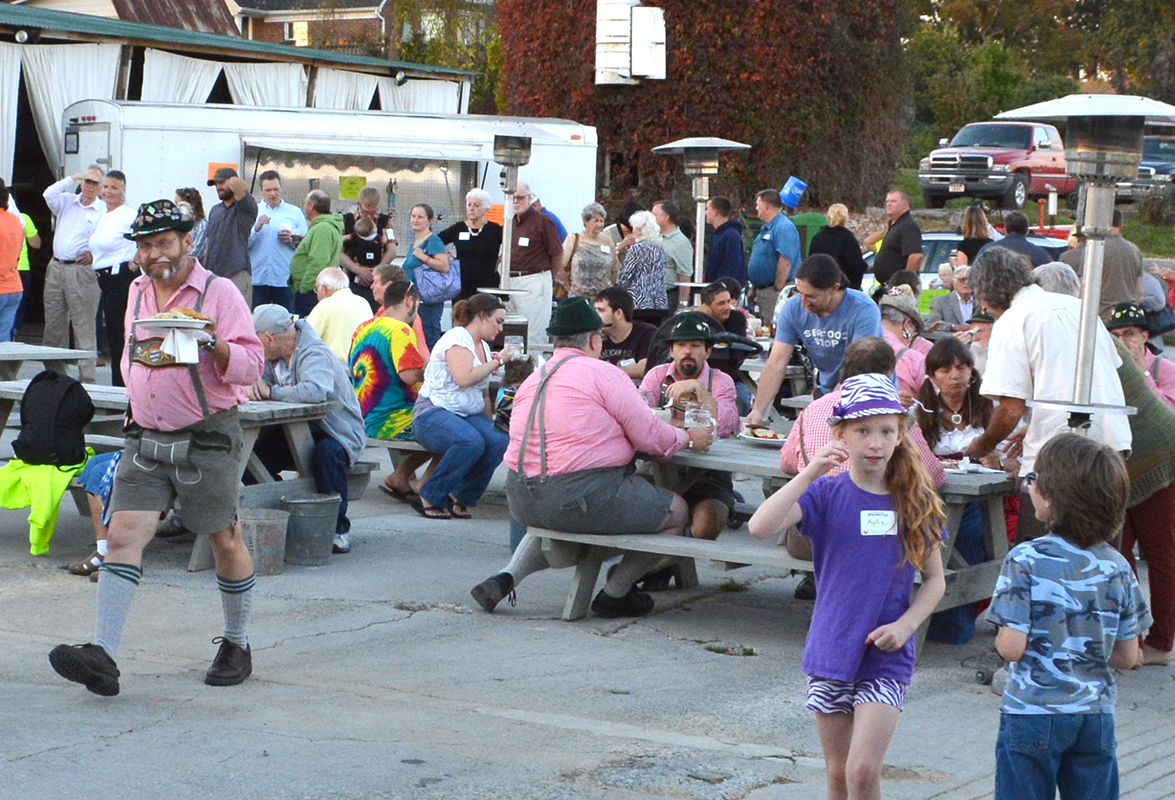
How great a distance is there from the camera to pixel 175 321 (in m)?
5.53

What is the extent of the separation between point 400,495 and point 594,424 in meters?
3.53

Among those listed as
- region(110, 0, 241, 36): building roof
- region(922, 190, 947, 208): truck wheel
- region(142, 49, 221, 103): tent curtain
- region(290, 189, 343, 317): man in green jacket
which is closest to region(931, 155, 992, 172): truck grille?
region(922, 190, 947, 208): truck wheel

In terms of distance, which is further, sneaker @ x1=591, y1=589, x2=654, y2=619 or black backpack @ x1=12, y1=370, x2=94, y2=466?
black backpack @ x1=12, y1=370, x2=94, y2=466

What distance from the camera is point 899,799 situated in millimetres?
4793

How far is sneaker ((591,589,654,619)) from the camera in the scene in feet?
23.8

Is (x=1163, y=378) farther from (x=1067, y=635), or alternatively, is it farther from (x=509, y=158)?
(x=509, y=158)

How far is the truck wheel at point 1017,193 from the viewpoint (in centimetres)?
3047

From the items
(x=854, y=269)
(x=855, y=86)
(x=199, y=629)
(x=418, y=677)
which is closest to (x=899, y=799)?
(x=418, y=677)

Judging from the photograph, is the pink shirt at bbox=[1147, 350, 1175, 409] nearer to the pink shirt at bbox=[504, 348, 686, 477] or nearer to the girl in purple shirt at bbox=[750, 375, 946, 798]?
the pink shirt at bbox=[504, 348, 686, 477]

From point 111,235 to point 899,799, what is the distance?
10539 mm

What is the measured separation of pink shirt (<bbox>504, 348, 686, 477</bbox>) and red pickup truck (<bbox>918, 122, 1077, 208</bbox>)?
2424cm

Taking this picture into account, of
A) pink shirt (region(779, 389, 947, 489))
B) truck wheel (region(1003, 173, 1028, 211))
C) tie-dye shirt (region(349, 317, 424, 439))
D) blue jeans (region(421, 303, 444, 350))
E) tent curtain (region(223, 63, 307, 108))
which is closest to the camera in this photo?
pink shirt (region(779, 389, 947, 489))

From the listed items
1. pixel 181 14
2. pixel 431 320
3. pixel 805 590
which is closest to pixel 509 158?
pixel 431 320

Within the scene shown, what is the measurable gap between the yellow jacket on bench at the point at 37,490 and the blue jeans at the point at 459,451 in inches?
86.3
